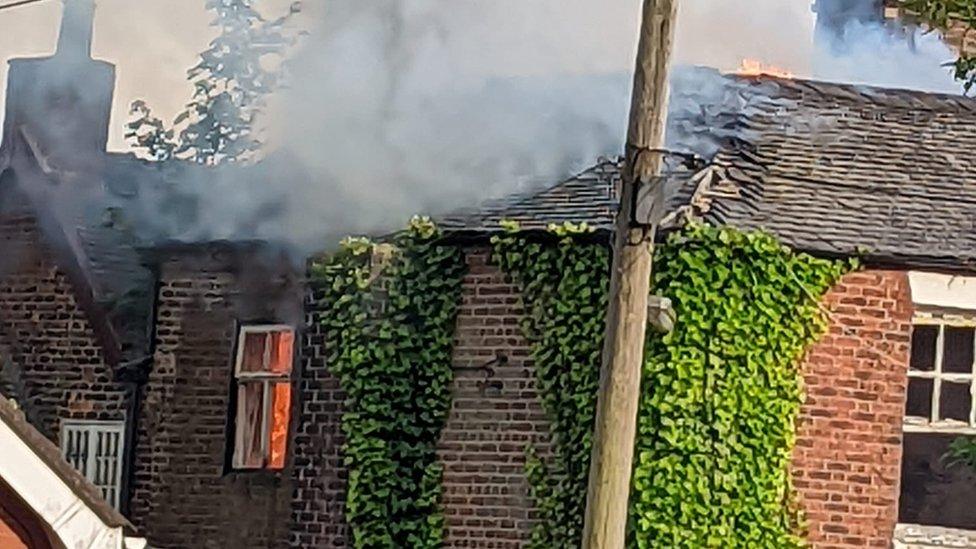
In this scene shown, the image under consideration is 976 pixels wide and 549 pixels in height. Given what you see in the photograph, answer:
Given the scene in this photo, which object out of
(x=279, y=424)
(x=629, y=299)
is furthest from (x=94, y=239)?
(x=629, y=299)

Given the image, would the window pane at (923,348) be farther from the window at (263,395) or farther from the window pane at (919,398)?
the window at (263,395)

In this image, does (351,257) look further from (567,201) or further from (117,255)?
(117,255)

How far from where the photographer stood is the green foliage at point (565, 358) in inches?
579

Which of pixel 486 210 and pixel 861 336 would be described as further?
pixel 486 210

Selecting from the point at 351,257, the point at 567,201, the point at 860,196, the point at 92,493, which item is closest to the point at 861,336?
the point at 860,196

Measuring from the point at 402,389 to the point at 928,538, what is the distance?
169 inches

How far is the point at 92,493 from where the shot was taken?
10.1 meters

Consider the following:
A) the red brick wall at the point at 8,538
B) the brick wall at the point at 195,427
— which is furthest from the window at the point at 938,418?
the red brick wall at the point at 8,538

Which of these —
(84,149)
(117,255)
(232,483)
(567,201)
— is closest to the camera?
(567,201)

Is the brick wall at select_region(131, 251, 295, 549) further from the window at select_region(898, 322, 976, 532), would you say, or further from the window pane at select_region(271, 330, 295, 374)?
the window at select_region(898, 322, 976, 532)

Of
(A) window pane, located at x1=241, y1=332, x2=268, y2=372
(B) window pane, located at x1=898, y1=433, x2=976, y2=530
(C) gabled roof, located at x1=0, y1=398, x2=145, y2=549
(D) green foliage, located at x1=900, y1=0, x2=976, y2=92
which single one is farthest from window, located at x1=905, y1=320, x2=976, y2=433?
(C) gabled roof, located at x1=0, y1=398, x2=145, y2=549

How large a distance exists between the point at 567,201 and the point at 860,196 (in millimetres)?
Answer: 2366

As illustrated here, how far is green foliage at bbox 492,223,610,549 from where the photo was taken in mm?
14703

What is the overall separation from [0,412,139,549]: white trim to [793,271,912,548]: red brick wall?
6.45m
